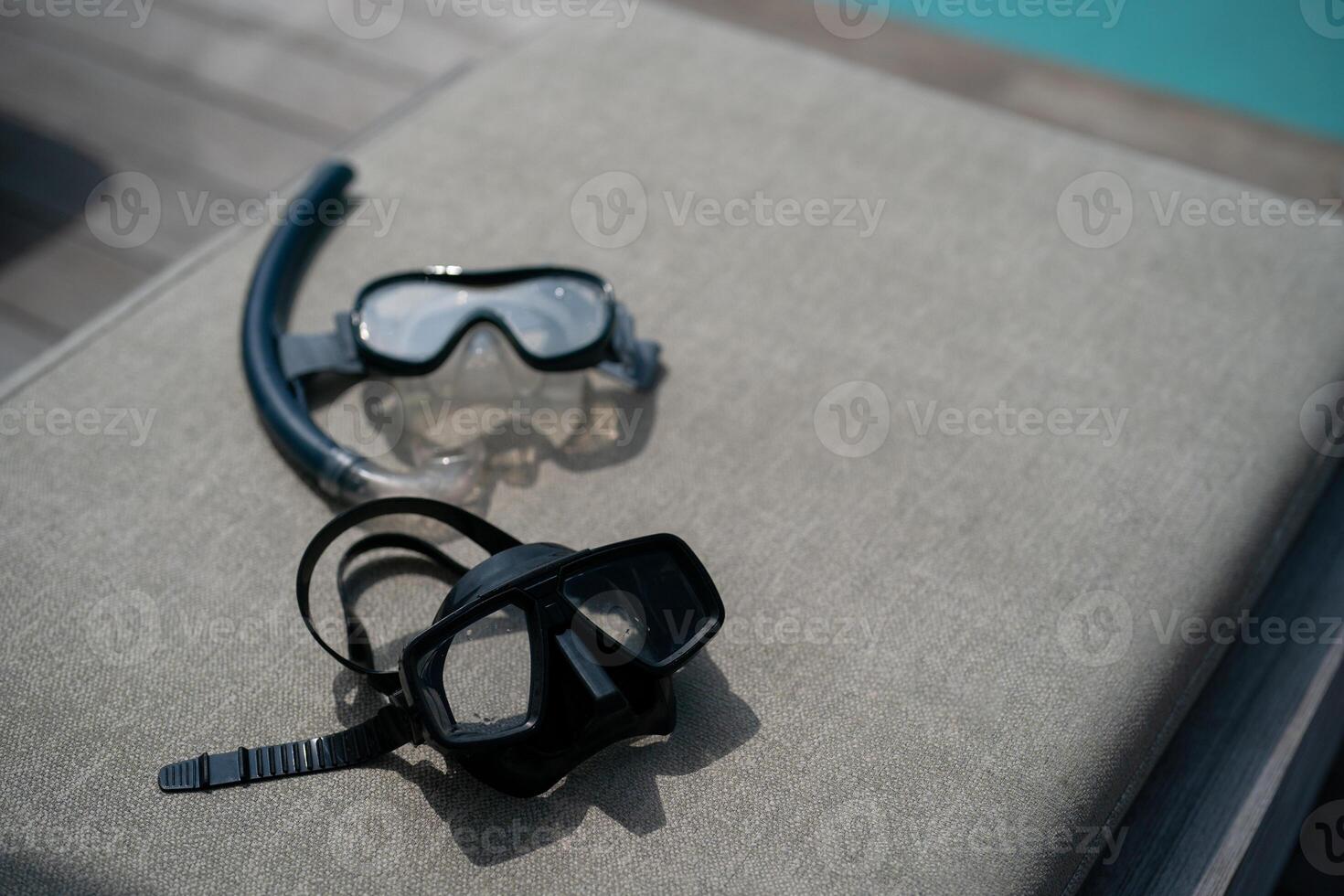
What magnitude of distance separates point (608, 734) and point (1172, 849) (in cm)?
44

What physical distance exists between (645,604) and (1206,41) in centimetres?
275

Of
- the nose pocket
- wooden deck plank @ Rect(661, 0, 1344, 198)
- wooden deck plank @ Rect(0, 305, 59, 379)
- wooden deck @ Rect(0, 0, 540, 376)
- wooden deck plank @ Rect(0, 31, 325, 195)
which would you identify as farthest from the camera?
wooden deck plank @ Rect(661, 0, 1344, 198)

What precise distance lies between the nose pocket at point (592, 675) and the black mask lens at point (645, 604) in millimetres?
16

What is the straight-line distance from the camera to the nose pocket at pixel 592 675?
2.37ft

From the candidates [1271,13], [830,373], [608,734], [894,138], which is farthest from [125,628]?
[1271,13]

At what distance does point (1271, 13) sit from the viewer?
2.91m

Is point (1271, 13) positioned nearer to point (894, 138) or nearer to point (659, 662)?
point (894, 138)

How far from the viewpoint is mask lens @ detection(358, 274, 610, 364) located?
98cm

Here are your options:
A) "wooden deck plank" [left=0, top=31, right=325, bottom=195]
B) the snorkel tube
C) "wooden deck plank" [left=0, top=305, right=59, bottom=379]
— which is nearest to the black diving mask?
the snorkel tube

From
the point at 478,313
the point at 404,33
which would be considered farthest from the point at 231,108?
the point at 478,313

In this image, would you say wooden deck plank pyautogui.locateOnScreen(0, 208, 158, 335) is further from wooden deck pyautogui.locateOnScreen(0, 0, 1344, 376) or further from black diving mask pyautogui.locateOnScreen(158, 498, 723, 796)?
black diving mask pyautogui.locateOnScreen(158, 498, 723, 796)

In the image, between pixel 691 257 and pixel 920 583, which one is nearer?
pixel 920 583

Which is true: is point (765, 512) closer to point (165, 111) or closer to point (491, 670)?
point (491, 670)

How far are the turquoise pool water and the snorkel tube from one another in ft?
6.39
